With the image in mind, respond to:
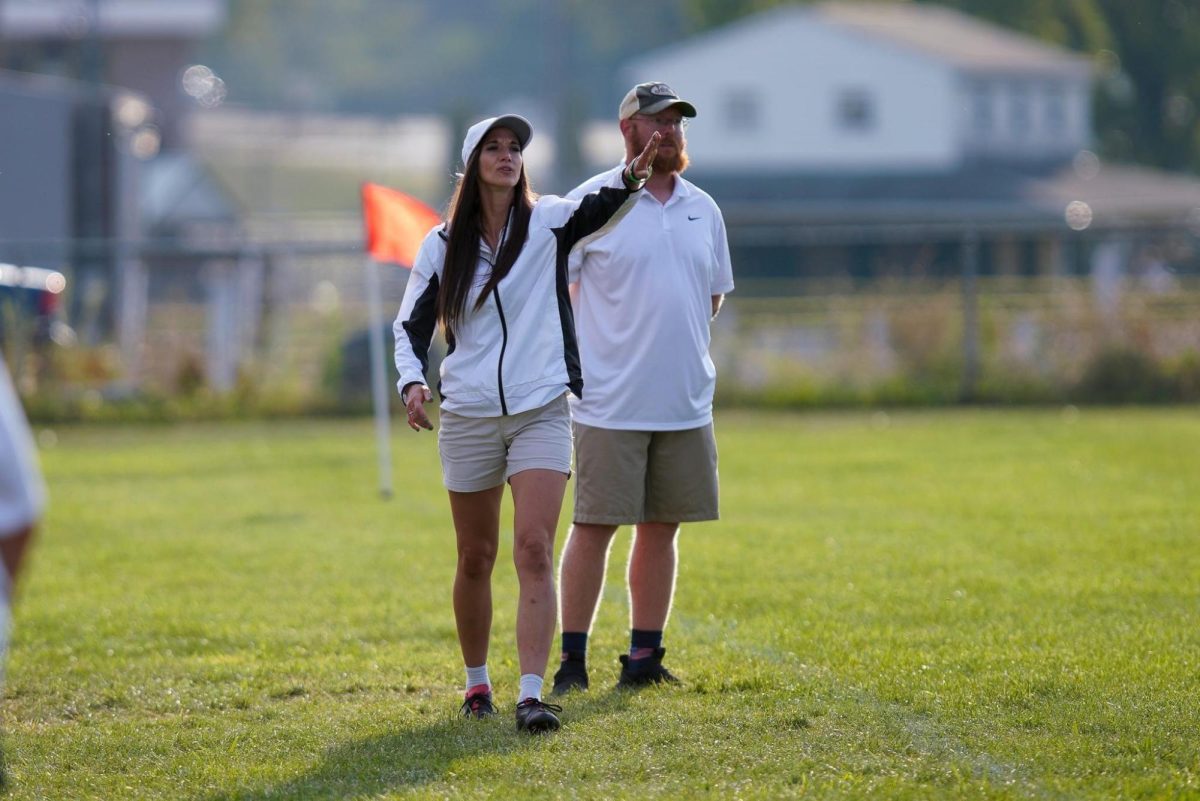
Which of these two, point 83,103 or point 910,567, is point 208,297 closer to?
point 83,103

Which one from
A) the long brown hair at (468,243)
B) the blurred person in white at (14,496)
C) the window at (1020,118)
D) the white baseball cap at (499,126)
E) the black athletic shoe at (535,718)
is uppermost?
the window at (1020,118)

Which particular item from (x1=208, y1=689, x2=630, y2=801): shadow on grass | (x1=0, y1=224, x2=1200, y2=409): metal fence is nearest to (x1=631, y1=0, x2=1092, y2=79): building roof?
(x1=0, y1=224, x2=1200, y2=409): metal fence

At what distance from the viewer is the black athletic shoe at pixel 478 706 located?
5.99m

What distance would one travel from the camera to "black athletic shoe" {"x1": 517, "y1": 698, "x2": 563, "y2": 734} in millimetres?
5639

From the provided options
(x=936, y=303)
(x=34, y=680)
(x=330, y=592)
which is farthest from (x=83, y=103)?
(x=34, y=680)

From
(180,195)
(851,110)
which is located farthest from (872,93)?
(180,195)

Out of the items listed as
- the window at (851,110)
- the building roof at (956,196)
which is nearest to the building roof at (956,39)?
the window at (851,110)

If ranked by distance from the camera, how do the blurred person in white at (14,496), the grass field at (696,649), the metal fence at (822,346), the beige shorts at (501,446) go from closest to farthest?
the blurred person in white at (14,496)
the grass field at (696,649)
the beige shorts at (501,446)
the metal fence at (822,346)

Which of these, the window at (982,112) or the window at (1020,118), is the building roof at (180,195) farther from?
the window at (1020,118)

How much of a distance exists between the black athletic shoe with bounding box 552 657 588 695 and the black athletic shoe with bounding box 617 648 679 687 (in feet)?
0.48

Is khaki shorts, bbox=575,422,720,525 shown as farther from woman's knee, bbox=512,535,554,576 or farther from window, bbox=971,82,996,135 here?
window, bbox=971,82,996,135

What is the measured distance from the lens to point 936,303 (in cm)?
1977

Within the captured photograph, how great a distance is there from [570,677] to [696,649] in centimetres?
85

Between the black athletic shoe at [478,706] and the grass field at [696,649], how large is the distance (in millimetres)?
75
